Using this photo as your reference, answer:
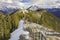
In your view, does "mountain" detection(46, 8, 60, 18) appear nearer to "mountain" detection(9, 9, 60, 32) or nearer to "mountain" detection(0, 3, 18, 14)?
"mountain" detection(9, 9, 60, 32)

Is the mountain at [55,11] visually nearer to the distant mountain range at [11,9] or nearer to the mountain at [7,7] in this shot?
the distant mountain range at [11,9]

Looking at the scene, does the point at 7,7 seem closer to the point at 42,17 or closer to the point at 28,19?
the point at 28,19

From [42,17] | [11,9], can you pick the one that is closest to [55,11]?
[42,17]

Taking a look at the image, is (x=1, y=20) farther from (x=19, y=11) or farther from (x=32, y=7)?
(x=32, y=7)

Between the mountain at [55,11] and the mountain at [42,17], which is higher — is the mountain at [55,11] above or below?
above

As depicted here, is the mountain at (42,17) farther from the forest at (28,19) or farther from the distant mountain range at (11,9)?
the distant mountain range at (11,9)

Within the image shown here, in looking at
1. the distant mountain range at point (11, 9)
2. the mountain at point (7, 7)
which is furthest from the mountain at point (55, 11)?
the mountain at point (7, 7)

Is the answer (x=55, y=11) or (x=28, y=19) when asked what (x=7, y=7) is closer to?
(x=28, y=19)

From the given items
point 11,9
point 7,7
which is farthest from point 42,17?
point 7,7

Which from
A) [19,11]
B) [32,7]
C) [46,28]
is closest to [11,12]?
[19,11]

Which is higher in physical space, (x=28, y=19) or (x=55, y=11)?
(x=55, y=11)

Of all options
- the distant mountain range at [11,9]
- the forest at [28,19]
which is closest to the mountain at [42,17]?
the forest at [28,19]

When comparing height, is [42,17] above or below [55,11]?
below
